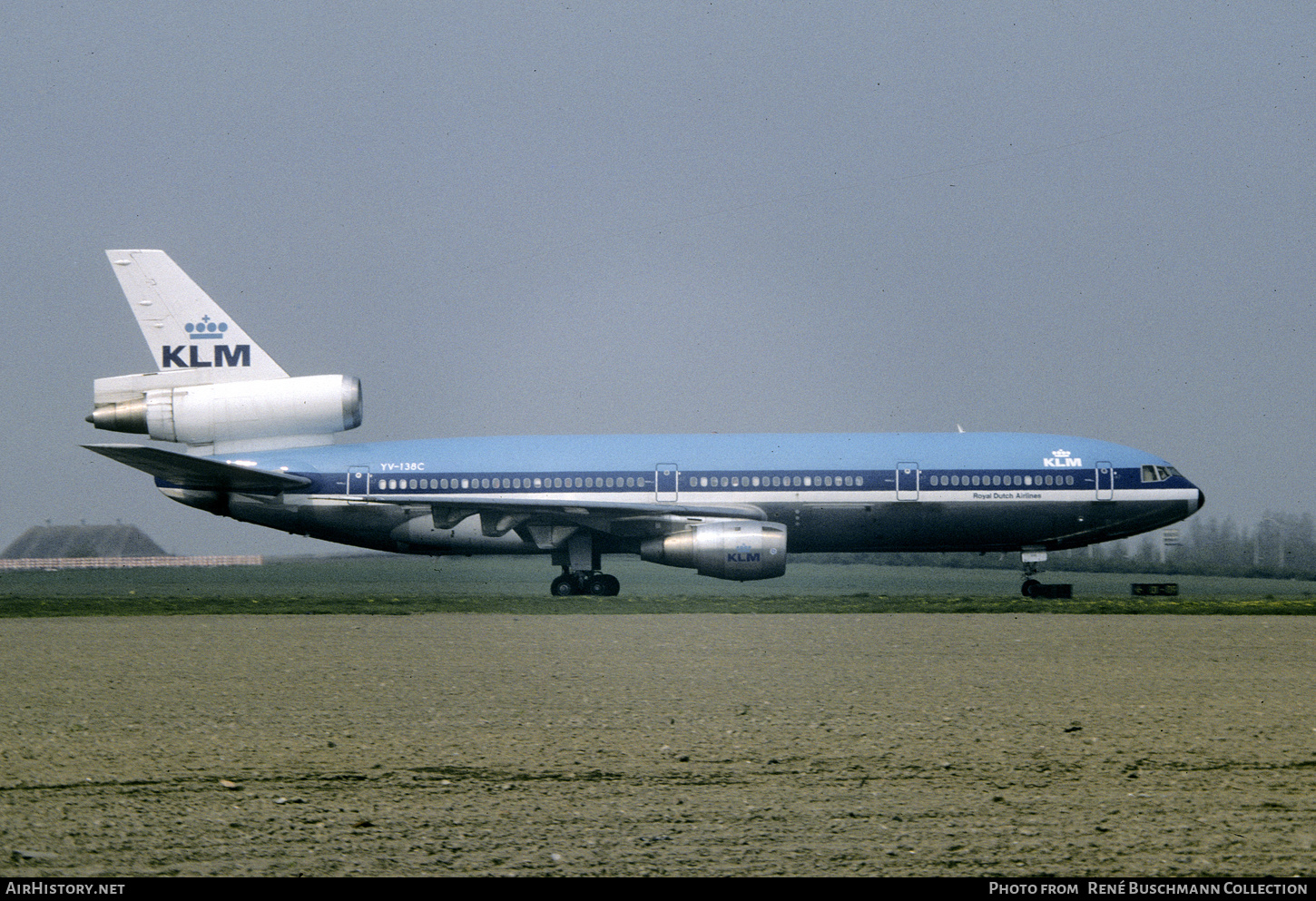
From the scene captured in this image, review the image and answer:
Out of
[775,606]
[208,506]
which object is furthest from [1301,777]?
[208,506]

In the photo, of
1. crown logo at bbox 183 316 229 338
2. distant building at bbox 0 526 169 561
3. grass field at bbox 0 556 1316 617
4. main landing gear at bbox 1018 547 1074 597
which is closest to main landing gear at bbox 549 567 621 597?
grass field at bbox 0 556 1316 617

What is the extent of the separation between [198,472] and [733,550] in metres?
11.2

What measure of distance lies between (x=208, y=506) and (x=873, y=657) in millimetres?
18134

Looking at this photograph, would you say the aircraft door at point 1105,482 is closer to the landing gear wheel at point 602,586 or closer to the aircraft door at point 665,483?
the aircraft door at point 665,483

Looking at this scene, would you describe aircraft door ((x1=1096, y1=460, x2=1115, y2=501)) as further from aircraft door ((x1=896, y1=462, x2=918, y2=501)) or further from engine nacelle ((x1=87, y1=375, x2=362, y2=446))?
engine nacelle ((x1=87, y1=375, x2=362, y2=446))

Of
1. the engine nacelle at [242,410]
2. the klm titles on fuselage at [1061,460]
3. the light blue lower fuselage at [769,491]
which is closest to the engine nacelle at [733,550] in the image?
the light blue lower fuselage at [769,491]

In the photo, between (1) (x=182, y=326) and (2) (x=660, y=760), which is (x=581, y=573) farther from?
(2) (x=660, y=760)

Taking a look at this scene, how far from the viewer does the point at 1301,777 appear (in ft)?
20.1

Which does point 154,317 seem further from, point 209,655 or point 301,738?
point 301,738

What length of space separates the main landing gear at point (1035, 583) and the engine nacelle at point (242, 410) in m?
14.8

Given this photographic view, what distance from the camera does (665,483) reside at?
25.2 metres

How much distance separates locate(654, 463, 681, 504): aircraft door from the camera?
25109 mm

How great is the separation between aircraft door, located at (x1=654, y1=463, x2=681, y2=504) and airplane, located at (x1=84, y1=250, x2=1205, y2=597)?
0.09 ft

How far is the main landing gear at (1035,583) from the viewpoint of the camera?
77.6 feet
